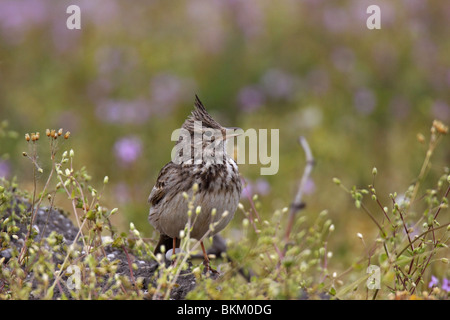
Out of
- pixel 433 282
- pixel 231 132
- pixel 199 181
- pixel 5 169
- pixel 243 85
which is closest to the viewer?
pixel 433 282

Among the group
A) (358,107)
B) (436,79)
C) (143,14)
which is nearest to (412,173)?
(358,107)

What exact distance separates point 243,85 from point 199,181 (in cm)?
573

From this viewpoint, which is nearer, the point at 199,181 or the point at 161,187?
the point at 199,181

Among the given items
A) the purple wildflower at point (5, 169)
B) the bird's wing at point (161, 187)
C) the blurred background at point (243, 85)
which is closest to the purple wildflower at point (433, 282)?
the bird's wing at point (161, 187)

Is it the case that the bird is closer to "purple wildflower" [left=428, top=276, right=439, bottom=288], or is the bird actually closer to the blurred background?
"purple wildflower" [left=428, top=276, right=439, bottom=288]

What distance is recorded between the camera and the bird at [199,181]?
148 inches

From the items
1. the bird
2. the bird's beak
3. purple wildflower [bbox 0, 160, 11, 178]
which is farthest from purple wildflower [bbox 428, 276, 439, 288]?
purple wildflower [bbox 0, 160, 11, 178]

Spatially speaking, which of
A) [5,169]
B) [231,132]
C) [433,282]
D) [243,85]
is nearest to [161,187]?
[231,132]

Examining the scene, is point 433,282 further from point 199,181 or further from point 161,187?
point 161,187

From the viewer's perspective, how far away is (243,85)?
9.41m

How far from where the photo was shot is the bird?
376 centimetres

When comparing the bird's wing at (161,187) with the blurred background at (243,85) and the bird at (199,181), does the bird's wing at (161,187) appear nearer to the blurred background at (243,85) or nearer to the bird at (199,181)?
the bird at (199,181)

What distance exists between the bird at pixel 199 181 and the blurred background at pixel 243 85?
1554 mm
